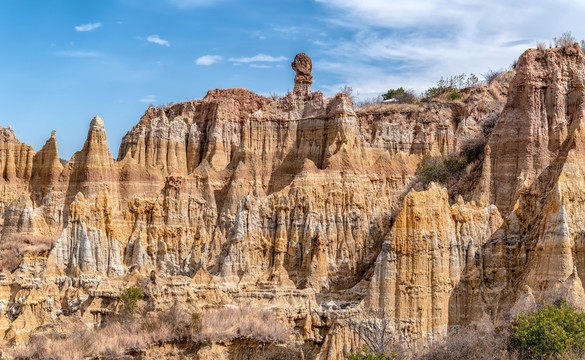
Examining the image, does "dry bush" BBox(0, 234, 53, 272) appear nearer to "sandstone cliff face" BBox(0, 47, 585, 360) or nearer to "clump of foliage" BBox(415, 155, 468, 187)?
"sandstone cliff face" BBox(0, 47, 585, 360)

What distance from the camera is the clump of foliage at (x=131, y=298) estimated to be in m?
50.1

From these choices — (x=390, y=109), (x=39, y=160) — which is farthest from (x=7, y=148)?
(x=390, y=109)

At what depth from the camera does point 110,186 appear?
63438 mm

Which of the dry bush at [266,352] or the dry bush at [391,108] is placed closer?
the dry bush at [266,352]

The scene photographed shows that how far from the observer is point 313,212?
188 feet

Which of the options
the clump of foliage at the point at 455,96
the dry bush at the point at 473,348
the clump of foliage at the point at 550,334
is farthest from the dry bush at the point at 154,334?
the clump of foliage at the point at 455,96

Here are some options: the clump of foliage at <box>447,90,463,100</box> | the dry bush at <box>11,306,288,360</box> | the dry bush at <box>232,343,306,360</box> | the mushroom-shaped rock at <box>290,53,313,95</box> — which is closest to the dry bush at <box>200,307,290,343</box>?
the dry bush at <box>11,306,288,360</box>

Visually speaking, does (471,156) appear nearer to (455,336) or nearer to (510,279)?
(510,279)

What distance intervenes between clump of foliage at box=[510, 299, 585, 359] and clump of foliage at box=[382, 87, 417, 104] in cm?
5018

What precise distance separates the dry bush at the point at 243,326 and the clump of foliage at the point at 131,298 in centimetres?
485

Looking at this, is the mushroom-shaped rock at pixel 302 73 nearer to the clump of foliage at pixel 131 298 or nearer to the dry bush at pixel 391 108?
the dry bush at pixel 391 108

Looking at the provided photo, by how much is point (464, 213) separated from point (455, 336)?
925 centimetres

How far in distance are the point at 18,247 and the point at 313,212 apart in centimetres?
2030

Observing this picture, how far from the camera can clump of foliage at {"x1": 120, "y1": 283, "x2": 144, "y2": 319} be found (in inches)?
1971
